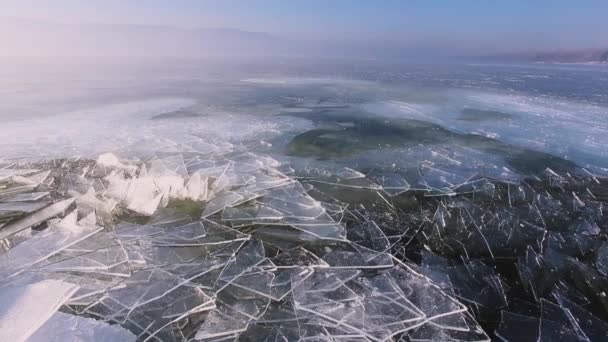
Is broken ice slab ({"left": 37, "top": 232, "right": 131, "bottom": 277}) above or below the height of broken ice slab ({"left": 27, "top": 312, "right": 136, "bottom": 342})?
above

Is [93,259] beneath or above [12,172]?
beneath

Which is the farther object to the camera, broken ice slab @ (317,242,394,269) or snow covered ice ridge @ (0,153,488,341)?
broken ice slab @ (317,242,394,269)

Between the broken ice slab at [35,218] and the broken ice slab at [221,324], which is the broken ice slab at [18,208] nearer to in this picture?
the broken ice slab at [35,218]

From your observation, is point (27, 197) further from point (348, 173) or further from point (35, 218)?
point (348, 173)

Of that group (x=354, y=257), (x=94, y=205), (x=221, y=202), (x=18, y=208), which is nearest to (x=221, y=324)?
(x=354, y=257)

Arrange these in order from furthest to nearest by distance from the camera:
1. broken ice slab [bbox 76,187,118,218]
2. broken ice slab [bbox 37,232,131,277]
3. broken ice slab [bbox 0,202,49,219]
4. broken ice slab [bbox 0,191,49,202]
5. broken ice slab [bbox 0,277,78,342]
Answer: broken ice slab [bbox 0,191,49,202]
broken ice slab [bbox 76,187,118,218]
broken ice slab [bbox 0,202,49,219]
broken ice slab [bbox 37,232,131,277]
broken ice slab [bbox 0,277,78,342]

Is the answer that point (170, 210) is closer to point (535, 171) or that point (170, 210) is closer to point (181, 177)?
point (181, 177)

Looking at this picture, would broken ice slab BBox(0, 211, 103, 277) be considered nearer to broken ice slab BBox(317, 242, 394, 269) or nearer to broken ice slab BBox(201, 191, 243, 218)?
broken ice slab BBox(201, 191, 243, 218)

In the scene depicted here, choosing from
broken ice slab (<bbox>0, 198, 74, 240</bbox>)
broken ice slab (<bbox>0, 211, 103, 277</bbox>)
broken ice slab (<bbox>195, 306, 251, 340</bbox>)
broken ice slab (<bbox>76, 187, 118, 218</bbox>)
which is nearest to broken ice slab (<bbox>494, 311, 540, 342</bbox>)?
broken ice slab (<bbox>195, 306, 251, 340</bbox>)
